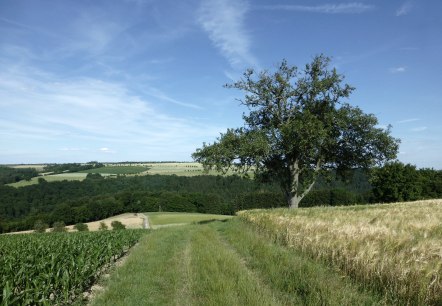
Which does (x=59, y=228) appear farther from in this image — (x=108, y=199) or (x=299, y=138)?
(x=299, y=138)

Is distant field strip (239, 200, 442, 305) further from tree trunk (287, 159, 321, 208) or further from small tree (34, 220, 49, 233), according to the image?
small tree (34, 220, 49, 233)

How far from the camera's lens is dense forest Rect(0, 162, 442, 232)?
247 feet

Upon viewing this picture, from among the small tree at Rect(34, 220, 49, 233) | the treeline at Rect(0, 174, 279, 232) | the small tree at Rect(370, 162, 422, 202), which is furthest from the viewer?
the treeline at Rect(0, 174, 279, 232)

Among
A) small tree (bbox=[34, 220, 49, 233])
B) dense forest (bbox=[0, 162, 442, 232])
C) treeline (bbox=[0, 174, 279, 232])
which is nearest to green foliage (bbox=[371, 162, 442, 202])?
dense forest (bbox=[0, 162, 442, 232])

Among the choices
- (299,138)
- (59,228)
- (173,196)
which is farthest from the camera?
(173,196)

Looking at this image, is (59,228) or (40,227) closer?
(59,228)

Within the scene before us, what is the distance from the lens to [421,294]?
20.0 feet

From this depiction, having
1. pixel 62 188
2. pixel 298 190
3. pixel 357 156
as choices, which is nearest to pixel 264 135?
pixel 298 190

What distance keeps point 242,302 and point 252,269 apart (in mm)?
3332

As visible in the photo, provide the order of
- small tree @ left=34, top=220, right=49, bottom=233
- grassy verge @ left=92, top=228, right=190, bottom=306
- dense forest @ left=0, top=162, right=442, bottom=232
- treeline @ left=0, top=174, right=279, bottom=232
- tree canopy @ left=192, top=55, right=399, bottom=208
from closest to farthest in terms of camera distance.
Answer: grassy verge @ left=92, top=228, right=190, bottom=306
tree canopy @ left=192, top=55, right=399, bottom=208
dense forest @ left=0, top=162, right=442, bottom=232
small tree @ left=34, top=220, right=49, bottom=233
treeline @ left=0, top=174, right=279, bottom=232

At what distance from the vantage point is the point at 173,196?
128875 millimetres

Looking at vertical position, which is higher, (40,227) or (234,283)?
(234,283)

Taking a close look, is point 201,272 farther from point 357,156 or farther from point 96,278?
point 357,156

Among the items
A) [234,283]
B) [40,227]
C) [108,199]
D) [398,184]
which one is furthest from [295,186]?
[108,199]
